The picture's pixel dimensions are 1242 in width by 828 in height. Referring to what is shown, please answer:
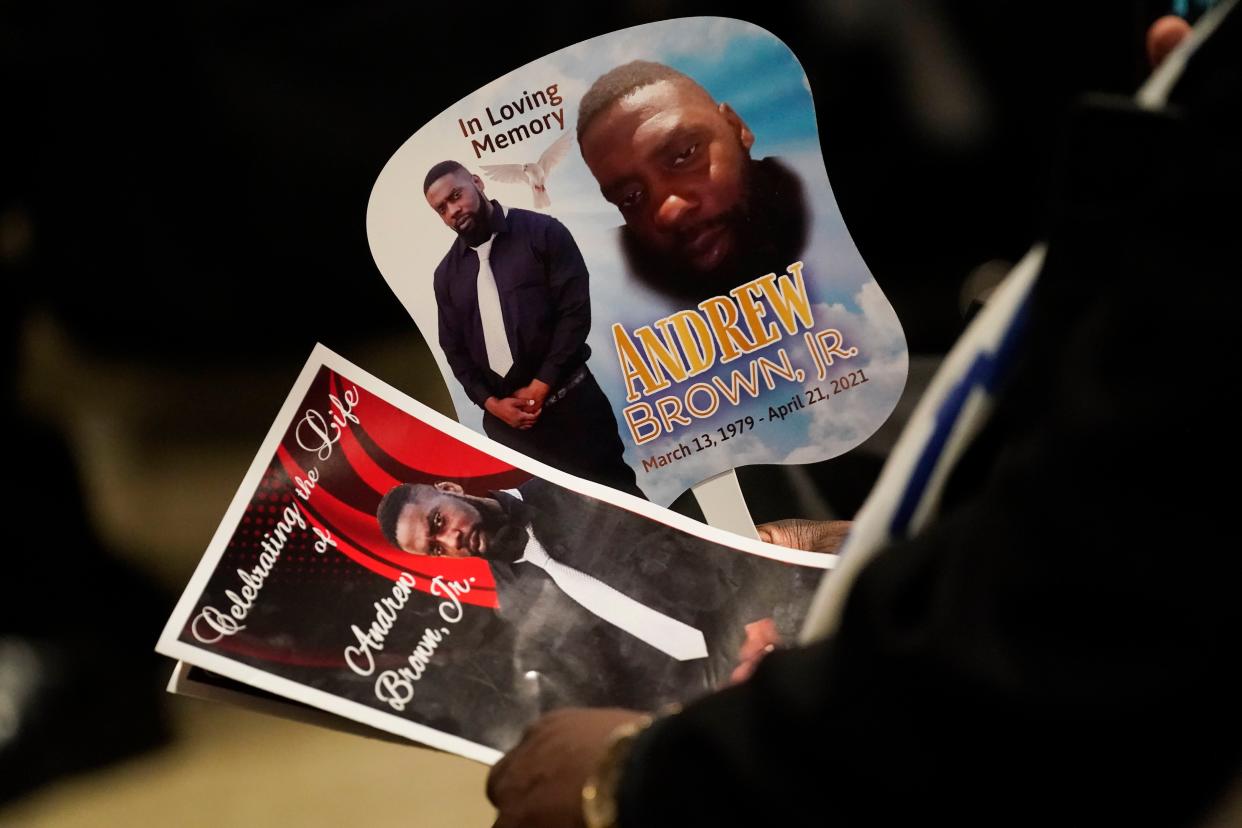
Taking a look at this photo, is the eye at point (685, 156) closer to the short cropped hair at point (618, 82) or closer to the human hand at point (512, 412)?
the short cropped hair at point (618, 82)

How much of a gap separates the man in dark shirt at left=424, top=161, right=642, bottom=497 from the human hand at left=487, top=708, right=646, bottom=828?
0.48 feet

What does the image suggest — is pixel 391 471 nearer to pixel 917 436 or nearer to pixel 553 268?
pixel 553 268

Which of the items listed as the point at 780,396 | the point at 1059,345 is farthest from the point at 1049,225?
the point at 780,396

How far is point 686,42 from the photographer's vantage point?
0.58m

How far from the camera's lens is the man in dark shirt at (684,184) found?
22.7 inches

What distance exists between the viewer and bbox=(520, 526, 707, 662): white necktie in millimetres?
561

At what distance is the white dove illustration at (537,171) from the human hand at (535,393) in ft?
0.31

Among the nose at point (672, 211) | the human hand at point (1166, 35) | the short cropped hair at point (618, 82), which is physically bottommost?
the nose at point (672, 211)

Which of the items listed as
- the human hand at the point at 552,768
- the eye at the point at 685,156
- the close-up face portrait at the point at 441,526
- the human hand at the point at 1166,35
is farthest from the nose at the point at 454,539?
the human hand at the point at 1166,35

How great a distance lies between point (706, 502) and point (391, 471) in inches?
6.8

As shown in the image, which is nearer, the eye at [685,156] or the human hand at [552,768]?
the human hand at [552,768]

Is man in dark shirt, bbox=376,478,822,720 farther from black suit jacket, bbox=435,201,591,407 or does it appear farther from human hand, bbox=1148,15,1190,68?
human hand, bbox=1148,15,1190,68

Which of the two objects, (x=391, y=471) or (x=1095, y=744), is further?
(x=391, y=471)

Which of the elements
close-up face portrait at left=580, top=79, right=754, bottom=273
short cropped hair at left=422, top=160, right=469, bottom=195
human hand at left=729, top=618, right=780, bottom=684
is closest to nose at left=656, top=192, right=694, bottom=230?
close-up face portrait at left=580, top=79, right=754, bottom=273
